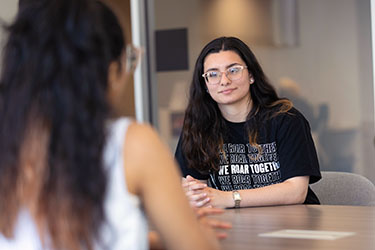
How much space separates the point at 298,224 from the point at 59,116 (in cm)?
112

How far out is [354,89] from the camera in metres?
4.57

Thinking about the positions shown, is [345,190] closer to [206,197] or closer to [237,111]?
[237,111]

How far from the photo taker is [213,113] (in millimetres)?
3242

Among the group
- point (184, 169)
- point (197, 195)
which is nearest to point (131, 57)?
point (197, 195)

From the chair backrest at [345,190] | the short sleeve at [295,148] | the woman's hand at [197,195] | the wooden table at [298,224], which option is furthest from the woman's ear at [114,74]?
the chair backrest at [345,190]

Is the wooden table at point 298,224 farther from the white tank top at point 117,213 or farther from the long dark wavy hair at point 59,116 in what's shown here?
the long dark wavy hair at point 59,116

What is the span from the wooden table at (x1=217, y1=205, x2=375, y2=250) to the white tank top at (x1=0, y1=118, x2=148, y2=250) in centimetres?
52

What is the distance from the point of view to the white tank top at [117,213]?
4.03ft

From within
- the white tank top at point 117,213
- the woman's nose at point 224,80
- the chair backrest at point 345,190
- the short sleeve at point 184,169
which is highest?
the woman's nose at point 224,80

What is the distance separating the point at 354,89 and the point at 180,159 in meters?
1.89

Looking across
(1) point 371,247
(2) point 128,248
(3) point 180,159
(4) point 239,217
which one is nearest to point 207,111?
(3) point 180,159

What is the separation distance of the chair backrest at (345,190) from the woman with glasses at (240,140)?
9.1 inches

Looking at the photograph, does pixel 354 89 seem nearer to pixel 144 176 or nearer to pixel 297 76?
pixel 297 76

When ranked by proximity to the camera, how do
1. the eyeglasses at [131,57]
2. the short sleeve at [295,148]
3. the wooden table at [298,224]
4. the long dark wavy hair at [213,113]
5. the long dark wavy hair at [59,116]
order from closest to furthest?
the long dark wavy hair at [59,116]
the eyeglasses at [131,57]
the wooden table at [298,224]
the short sleeve at [295,148]
the long dark wavy hair at [213,113]
